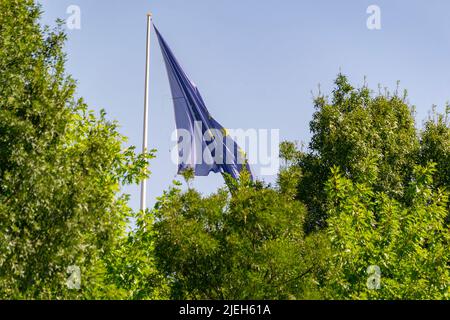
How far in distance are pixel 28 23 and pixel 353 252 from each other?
1063 cm

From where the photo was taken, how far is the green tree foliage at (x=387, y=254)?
827 inches

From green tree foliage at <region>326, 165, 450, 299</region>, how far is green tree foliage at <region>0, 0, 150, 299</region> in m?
6.26

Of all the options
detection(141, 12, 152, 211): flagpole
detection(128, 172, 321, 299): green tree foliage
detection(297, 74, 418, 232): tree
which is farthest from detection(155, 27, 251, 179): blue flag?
detection(128, 172, 321, 299): green tree foliage

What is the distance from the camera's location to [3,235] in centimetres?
1675

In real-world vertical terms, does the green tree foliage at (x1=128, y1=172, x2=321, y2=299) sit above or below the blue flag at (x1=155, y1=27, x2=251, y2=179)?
below

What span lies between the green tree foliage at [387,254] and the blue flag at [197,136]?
22.4 feet

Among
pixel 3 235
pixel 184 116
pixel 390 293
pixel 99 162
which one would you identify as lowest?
pixel 390 293

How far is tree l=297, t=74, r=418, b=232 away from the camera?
3359 centimetres

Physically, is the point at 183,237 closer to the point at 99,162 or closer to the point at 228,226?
the point at 228,226

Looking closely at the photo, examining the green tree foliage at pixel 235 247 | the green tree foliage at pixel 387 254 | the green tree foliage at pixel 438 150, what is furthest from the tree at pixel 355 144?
the green tree foliage at pixel 235 247

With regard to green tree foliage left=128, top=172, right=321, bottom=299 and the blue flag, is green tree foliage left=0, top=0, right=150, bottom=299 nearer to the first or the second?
green tree foliage left=128, top=172, right=321, bottom=299

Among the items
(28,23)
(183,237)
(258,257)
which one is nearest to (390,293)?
(258,257)

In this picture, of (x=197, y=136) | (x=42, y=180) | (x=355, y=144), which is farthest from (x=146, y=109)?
(x=42, y=180)

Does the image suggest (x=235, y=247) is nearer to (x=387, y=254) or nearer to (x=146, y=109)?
(x=387, y=254)
